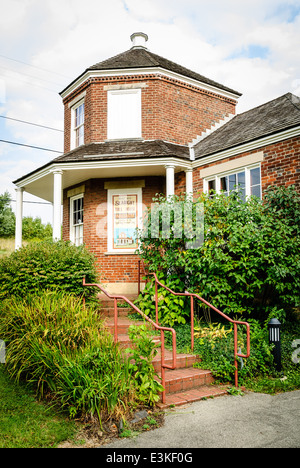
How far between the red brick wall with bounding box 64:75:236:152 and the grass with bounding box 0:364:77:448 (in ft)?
27.5

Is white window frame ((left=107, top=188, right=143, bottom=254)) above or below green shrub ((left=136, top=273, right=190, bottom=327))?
above

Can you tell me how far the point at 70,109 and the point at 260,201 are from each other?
8020 millimetres

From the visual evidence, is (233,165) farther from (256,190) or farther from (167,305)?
(167,305)

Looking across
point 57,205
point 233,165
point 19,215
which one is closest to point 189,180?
point 233,165

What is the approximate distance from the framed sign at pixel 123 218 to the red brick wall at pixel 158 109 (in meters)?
1.86

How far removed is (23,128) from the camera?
79.8 ft

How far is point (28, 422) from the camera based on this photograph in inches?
148

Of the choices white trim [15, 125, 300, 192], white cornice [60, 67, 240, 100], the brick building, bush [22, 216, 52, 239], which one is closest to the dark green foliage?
the brick building

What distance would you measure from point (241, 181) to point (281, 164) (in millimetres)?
1238

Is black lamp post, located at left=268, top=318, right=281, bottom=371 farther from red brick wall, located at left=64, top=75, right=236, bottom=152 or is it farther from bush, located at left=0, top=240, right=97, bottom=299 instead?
red brick wall, located at left=64, top=75, right=236, bottom=152

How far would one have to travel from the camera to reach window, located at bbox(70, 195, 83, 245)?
11773 millimetres

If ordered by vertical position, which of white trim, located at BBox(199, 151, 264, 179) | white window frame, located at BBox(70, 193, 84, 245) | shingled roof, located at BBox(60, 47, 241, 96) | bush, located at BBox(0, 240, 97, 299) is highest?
shingled roof, located at BBox(60, 47, 241, 96)
